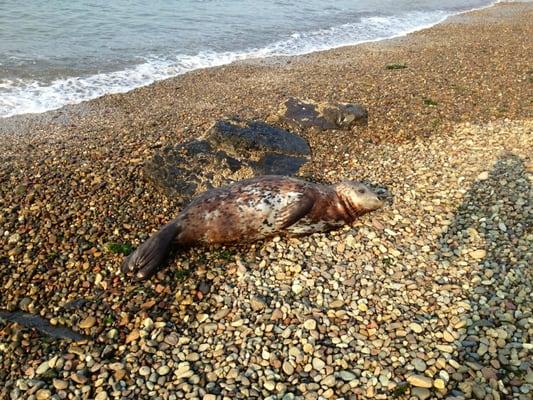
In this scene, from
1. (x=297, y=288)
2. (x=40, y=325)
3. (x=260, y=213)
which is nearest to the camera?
(x=40, y=325)

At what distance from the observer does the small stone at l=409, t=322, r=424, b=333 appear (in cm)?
511

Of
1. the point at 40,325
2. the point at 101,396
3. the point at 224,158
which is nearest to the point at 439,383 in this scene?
the point at 101,396

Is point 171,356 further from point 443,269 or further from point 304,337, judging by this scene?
point 443,269

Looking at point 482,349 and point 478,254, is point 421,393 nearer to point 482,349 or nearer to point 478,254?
point 482,349

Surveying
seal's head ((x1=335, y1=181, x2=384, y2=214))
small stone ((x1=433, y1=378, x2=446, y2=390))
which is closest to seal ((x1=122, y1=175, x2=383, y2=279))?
seal's head ((x1=335, y1=181, x2=384, y2=214))

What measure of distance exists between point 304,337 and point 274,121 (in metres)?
6.57

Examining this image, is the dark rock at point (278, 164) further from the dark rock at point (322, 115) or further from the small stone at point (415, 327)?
the small stone at point (415, 327)

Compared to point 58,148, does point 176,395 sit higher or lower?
lower

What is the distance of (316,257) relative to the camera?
641cm

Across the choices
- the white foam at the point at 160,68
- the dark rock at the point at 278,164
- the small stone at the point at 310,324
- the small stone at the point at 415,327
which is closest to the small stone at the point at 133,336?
the small stone at the point at 310,324

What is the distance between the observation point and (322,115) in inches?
421

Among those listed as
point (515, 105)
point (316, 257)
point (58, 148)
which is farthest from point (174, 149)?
point (515, 105)

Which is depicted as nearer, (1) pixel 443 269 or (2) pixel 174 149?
(1) pixel 443 269

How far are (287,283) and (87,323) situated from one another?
2.51 meters
